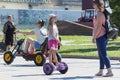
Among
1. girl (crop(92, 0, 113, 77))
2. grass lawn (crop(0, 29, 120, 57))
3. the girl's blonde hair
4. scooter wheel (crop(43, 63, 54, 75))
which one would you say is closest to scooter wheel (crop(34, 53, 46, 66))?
scooter wheel (crop(43, 63, 54, 75))

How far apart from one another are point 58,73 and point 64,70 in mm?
323

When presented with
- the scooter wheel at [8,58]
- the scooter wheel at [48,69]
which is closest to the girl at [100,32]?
the scooter wheel at [48,69]

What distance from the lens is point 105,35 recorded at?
12297mm

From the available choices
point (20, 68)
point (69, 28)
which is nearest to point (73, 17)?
point (69, 28)

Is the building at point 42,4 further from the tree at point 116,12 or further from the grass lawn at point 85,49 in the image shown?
the tree at point 116,12

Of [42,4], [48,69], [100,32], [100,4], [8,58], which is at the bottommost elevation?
[42,4]

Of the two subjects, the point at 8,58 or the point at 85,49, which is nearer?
the point at 8,58

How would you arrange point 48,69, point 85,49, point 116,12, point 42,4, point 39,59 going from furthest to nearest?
point 42,4
point 116,12
point 85,49
point 39,59
point 48,69

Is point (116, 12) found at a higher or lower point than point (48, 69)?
higher

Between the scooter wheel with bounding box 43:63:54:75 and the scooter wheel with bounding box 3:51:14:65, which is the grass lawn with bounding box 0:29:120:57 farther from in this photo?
the scooter wheel with bounding box 43:63:54:75

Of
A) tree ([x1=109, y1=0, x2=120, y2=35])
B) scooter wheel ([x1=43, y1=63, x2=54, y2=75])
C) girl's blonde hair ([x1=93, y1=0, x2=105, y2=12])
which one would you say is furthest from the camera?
tree ([x1=109, y1=0, x2=120, y2=35])

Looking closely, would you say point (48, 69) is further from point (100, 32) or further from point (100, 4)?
point (100, 4)

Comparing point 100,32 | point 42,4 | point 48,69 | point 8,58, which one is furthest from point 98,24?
point 42,4

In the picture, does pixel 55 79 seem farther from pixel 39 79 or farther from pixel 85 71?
pixel 85 71
